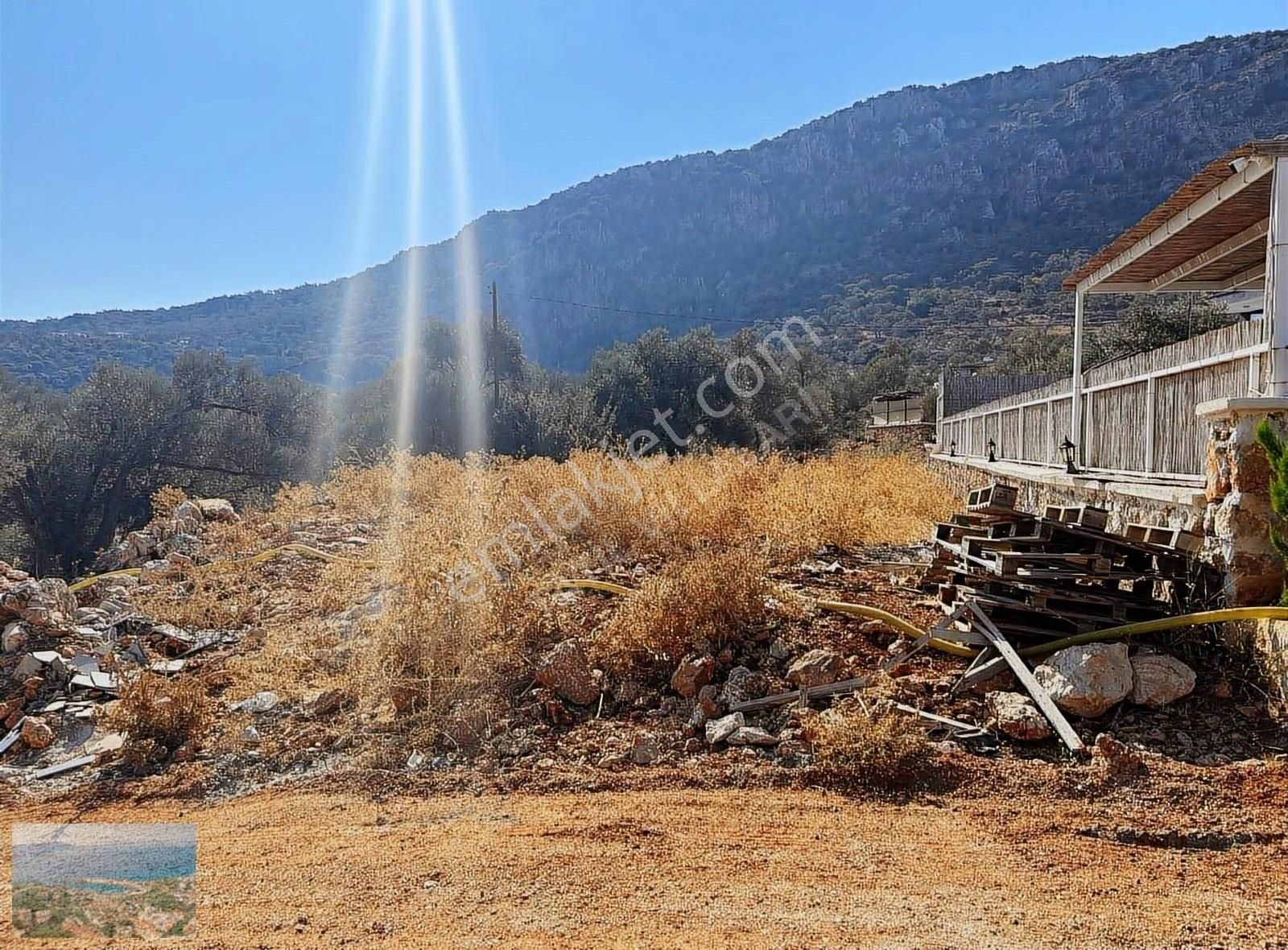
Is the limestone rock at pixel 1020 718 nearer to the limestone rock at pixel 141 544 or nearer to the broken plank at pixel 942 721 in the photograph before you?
the broken plank at pixel 942 721

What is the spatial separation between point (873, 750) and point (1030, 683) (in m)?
1.24

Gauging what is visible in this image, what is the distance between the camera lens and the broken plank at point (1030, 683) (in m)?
4.28

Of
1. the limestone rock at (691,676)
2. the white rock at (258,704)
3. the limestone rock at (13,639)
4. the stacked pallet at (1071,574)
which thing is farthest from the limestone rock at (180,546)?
the stacked pallet at (1071,574)

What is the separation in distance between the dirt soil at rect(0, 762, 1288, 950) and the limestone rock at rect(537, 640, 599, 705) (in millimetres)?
1104

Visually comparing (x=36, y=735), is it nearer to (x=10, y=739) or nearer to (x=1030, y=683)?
(x=10, y=739)

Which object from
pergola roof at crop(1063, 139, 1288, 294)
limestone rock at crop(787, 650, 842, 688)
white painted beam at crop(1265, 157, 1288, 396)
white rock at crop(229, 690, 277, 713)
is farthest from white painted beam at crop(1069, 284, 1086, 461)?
white rock at crop(229, 690, 277, 713)

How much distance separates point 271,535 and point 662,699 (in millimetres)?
7608

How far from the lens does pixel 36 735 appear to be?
17.6 feet

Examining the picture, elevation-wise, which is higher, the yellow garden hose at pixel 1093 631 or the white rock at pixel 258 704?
the yellow garden hose at pixel 1093 631

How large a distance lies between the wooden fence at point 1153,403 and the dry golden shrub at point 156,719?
7.53 meters

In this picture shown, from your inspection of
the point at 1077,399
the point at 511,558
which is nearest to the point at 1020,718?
the point at 511,558

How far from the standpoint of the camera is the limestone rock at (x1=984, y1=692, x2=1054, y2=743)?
4.40 meters

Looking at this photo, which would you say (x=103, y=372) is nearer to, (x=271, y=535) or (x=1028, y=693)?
(x=271, y=535)

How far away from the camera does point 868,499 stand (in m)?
10.7
